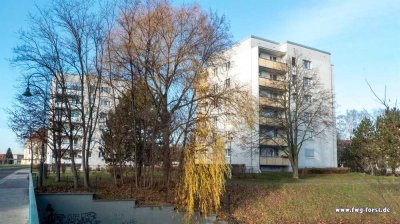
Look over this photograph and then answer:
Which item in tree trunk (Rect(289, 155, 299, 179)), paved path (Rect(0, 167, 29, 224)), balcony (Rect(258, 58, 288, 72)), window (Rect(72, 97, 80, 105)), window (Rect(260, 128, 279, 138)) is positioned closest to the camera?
paved path (Rect(0, 167, 29, 224))

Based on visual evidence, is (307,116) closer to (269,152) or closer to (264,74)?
(269,152)

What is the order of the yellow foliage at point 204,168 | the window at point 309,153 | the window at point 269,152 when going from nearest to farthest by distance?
the yellow foliage at point 204,168 < the window at point 269,152 < the window at point 309,153

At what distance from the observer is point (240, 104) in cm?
2519

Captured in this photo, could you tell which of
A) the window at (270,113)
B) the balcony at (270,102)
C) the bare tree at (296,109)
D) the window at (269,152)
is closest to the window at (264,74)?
the balcony at (270,102)

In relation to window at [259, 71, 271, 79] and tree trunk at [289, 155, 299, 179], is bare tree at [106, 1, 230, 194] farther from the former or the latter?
window at [259, 71, 271, 79]

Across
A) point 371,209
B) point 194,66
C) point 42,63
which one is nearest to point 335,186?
point 371,209

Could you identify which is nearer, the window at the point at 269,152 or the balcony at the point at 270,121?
the balcony at the point at 270,121

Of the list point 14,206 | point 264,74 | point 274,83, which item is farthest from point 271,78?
point 14,206

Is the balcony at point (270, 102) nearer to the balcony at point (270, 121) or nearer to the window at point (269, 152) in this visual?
the balcony at point (270, 121)

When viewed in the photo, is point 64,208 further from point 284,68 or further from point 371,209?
point 284,68

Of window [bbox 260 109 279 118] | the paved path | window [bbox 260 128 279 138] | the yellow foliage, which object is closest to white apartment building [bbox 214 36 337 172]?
window [bbox 260 128 279 138]

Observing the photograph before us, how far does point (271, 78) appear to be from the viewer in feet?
178

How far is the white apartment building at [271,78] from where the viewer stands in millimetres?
52125

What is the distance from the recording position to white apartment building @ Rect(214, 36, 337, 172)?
2052 inches
